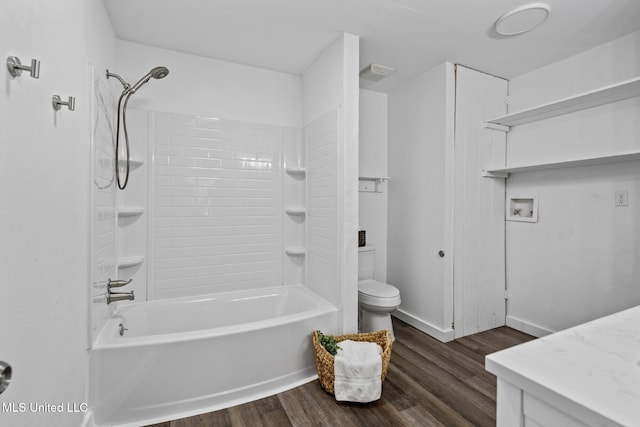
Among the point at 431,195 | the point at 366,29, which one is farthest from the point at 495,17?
the point at 431,195

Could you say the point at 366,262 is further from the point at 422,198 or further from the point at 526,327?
the point at 526,327

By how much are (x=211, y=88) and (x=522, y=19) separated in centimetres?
228

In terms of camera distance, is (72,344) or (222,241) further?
(222,241)

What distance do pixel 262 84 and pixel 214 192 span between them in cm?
105

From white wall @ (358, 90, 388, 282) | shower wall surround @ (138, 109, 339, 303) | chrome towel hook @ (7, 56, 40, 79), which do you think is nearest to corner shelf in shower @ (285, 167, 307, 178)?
shower wall surround @ (138, 109, 339, 303)

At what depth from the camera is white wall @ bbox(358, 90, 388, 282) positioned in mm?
3146

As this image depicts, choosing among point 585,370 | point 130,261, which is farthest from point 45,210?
point 585,370

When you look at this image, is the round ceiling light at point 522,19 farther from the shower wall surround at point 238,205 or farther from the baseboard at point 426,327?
the baseboard at point 426,327

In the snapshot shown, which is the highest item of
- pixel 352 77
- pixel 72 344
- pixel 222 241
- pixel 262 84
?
pixel 262 84

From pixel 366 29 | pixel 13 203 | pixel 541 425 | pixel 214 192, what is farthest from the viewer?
pixel 214 192

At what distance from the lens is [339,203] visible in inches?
85.4

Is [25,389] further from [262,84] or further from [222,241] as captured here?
[262,84]

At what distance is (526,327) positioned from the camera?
2.73m

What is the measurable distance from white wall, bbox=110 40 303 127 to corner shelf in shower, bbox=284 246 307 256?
1.13 m
